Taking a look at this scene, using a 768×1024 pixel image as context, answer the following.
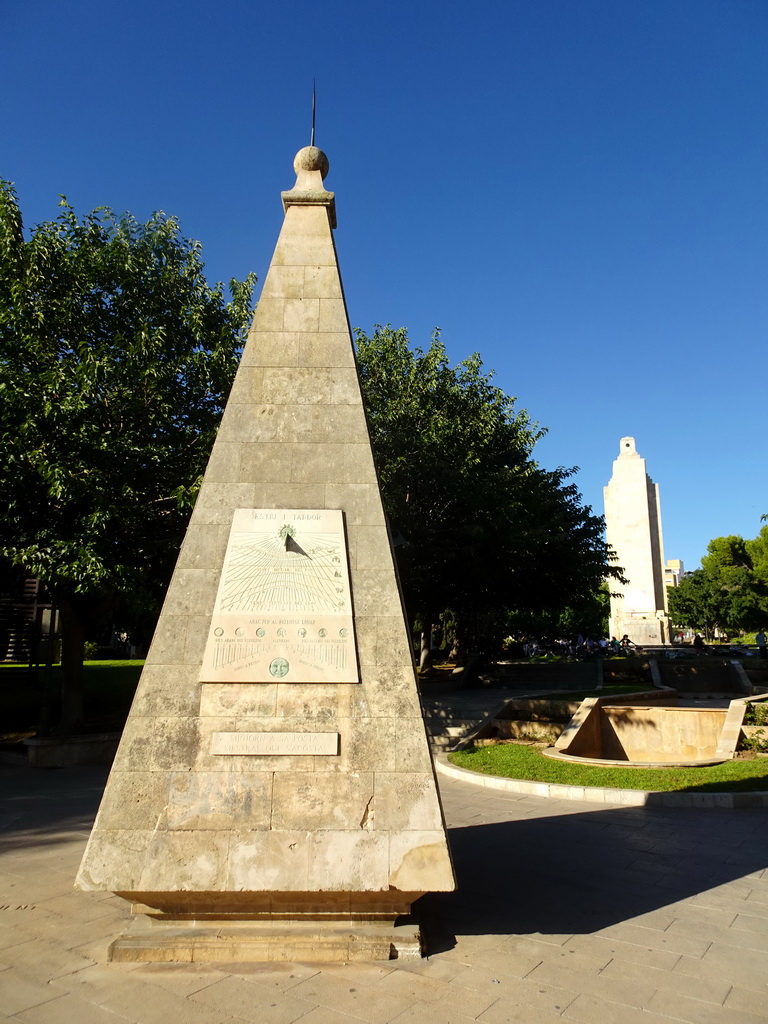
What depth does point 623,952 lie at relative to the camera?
4758 mm

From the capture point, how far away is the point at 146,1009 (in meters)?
3.94

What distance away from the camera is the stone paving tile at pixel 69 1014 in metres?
3.82

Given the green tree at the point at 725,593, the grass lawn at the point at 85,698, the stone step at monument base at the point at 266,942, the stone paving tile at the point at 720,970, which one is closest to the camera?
the stone paving tile at the point at 720,970

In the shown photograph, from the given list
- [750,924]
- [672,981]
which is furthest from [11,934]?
[750,924]

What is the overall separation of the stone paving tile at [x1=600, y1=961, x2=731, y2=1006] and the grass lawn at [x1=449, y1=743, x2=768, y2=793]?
21.1 ft

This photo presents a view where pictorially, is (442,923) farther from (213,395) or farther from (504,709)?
(504,709)

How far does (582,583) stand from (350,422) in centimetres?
1988

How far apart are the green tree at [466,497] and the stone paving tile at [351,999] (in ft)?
42.5

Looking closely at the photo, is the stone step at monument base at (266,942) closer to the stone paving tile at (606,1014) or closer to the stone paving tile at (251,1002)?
the stone paving tile at (251,1002)

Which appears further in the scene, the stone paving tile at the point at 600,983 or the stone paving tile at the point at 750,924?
the stone paving tile at the point at 750,924

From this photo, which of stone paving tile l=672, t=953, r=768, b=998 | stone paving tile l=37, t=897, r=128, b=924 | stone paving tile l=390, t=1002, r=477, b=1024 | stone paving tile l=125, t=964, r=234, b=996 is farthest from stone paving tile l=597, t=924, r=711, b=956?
stone paving tile l=37, t=897, r=128, b=924

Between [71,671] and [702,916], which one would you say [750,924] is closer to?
[702,916]

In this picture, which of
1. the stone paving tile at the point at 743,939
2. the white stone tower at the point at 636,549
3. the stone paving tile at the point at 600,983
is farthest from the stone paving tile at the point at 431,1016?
the white stone tower at the point at 636,549

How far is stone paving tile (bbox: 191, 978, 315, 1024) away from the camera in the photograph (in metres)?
3.85
